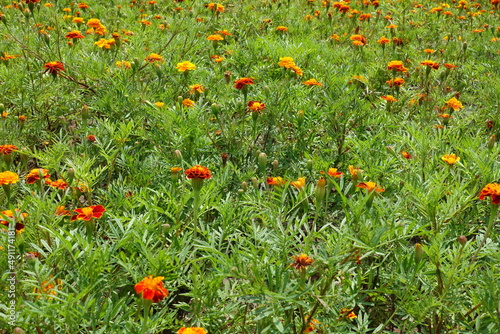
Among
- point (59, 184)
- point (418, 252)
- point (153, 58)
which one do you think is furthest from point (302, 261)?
point (153, 58)

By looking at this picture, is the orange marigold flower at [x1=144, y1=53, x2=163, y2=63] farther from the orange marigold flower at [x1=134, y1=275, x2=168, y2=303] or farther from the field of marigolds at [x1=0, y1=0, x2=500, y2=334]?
the orange marigold flower at [x1=134, y1=275, x2=168, y2=303]

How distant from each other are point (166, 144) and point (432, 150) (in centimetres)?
126

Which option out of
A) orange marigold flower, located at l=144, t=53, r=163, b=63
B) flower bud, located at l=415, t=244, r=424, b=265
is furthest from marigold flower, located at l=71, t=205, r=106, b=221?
orange marigold flower, located at l=144, t=53, r=163, b=63

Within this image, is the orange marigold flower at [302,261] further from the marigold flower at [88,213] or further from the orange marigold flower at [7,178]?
the orange marigold flower at [7,178]

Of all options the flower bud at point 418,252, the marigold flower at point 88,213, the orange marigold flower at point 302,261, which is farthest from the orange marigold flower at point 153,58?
the flower bud at point 418,252

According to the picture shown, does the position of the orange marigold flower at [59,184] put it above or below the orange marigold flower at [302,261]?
below

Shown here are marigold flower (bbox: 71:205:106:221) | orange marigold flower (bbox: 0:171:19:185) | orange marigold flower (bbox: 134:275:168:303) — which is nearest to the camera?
orange marigold flower (bbox: 134:275:168:303)

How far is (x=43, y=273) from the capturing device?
3.98 feet

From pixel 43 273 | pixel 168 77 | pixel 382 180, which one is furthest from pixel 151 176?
pixel 168 77

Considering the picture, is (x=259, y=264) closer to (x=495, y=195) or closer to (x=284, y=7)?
(x=495, y=195)

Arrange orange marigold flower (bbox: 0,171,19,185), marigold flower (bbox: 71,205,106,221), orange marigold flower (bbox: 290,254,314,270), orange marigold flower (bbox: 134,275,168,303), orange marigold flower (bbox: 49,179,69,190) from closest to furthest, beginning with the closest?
orange marigold flower (bbox: 134,275,168,303), orange marigold flower (bbox: 290,254,314,270), marigold flower (bbox: 71,205,106,221), orange marigold flower (bbox: 0,171,19,185), orange marigold flower (bbox: 49,179,69,190)

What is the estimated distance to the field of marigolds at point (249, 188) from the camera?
1.18m

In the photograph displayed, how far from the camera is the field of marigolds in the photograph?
3.88 ft

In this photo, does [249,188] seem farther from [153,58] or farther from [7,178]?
[153,58]
